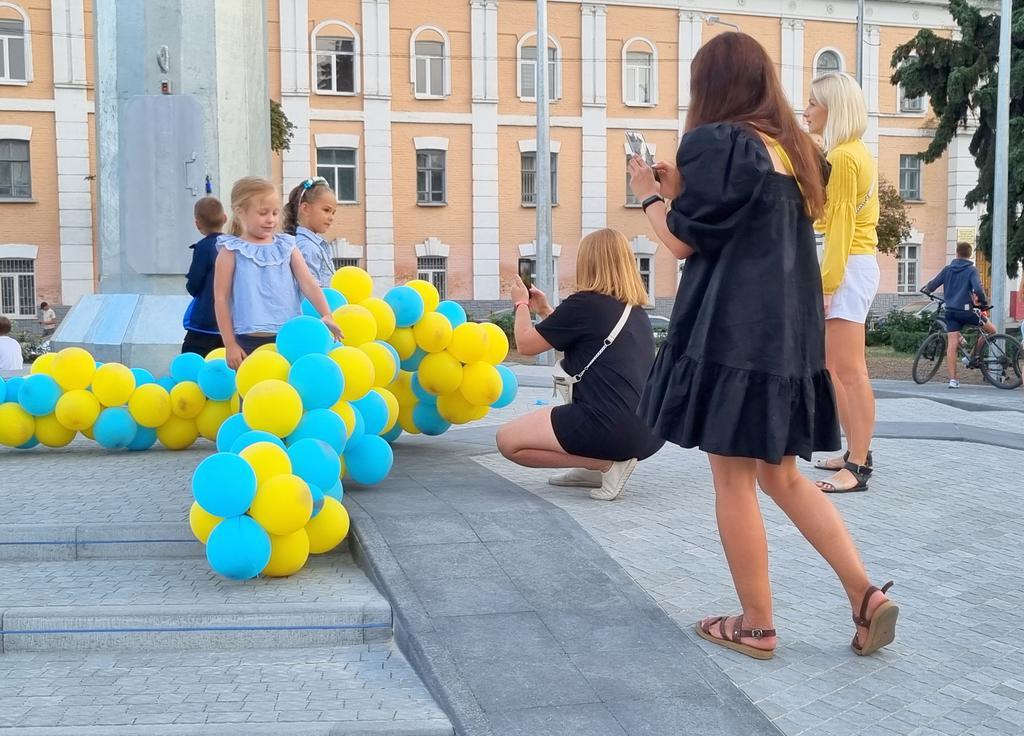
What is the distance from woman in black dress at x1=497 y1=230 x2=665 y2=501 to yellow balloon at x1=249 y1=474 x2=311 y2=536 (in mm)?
1787

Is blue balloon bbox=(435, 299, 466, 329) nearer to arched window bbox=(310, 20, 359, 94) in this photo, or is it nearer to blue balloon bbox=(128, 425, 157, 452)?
blue balloon bbox=(128, 425, 157, 452)

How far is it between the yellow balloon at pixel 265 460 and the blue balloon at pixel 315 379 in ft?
1.53

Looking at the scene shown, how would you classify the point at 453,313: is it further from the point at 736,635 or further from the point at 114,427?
the point at 736,635

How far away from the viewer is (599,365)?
19.7 ft

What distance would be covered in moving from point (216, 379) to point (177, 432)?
2.00 ft

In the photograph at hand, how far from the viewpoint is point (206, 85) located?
1000cm

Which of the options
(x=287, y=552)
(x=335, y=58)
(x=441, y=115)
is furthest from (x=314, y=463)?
(x=441, y=115)

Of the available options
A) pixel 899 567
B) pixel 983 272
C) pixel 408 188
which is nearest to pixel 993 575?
pixel 899 567

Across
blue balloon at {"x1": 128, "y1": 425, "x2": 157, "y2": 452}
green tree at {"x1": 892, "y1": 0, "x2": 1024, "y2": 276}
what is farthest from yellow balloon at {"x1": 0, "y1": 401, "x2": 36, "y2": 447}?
green tree at {"x1": 892, "y1": 0, "x2": 1024, "y2": 276}

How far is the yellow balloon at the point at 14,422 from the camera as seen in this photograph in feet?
24.3

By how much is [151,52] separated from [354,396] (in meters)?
5.64

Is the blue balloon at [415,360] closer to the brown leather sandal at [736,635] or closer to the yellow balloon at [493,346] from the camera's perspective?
the yellow balloon at [493,346]

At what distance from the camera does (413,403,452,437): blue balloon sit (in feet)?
23.6

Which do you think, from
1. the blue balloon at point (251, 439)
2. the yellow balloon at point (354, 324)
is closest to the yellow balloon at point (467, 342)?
the yellow balloon at point (354, 324)
